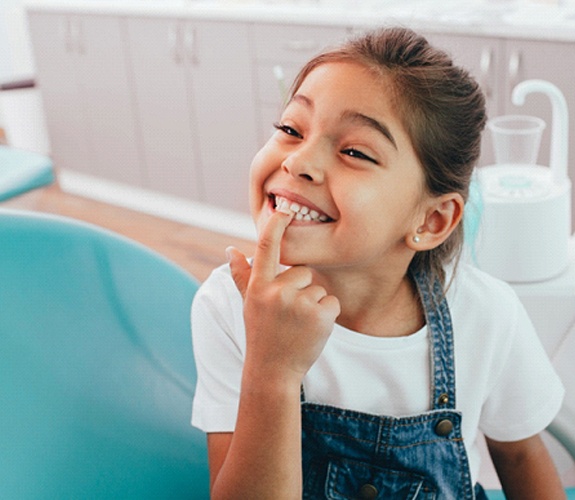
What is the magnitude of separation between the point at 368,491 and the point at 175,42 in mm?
2802

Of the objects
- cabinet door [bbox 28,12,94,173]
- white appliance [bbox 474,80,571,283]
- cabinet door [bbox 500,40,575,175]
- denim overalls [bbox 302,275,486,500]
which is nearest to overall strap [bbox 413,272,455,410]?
denim overalls [bbox 302,275,486,500]

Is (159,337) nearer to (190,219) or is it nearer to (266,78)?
(266,78)

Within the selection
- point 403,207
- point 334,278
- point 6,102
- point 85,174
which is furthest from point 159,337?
point 6,102

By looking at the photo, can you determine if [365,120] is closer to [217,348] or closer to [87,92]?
[217,348]

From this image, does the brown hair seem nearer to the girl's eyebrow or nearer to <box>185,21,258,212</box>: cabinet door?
the girl's eyebrow

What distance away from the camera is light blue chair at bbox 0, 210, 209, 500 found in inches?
37.2

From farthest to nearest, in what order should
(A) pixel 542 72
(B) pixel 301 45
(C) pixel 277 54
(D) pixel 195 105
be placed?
1. (D) pixel 195 105
2. (C) pixel 277 54
3. (B) pixel 301 45
4. (A) pixel 542 72

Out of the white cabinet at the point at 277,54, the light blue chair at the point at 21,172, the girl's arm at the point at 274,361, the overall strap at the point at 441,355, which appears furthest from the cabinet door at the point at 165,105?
the girl's arm at the point at 274,361

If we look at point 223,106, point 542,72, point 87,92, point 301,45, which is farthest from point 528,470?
point 87,92

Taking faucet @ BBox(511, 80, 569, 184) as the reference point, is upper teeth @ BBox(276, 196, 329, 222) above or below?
above

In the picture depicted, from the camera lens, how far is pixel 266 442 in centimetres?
87

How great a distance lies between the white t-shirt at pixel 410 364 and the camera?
102cm

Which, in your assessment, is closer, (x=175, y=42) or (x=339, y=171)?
(x=339, y=171)

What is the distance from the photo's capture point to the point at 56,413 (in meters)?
0.97
